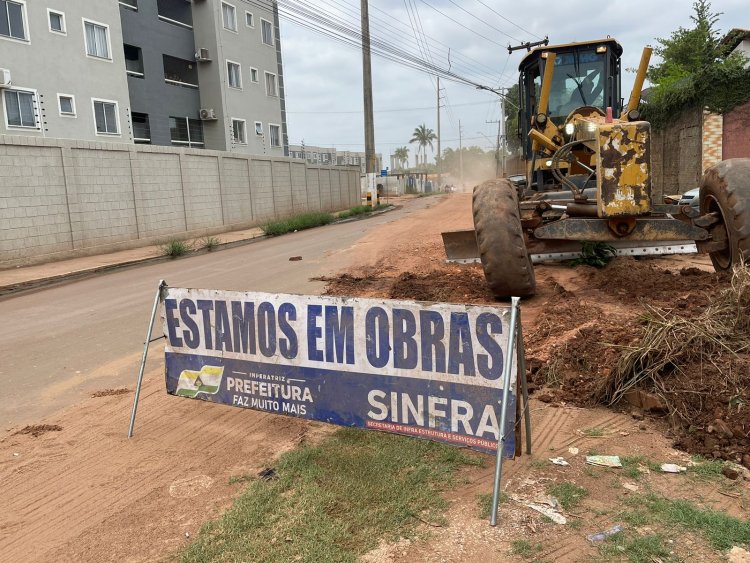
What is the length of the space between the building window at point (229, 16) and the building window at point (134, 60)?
5.38 metres

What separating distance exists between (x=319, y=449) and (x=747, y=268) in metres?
3.51

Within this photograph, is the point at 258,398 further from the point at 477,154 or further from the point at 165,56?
the point at 477,154

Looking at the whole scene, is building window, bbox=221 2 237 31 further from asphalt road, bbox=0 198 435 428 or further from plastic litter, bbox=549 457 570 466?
plastic litter, bbox=549 457 570 466

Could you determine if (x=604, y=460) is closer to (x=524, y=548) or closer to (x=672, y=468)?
(x=672, y=468)

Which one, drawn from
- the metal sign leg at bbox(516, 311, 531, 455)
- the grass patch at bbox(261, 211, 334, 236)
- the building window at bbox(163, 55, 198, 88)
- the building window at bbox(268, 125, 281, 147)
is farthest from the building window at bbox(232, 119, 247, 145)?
the metal sign leg at bbox(516, 311, 531, 455)

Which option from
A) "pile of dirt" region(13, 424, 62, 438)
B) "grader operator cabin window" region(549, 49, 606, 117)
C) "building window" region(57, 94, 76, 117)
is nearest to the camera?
"pile of dirt" region(13, 424, 62, 438)

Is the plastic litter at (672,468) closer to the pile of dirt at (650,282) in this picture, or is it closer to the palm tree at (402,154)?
the pile of dirt at (650,282)

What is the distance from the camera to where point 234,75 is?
31.9m

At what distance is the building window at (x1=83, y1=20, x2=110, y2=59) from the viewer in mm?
23312

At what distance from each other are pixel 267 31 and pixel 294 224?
58.6ft

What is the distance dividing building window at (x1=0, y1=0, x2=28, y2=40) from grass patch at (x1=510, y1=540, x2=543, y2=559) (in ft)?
77.5

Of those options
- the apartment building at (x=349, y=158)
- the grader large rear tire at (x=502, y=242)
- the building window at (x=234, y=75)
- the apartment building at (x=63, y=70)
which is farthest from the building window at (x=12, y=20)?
the apartment building at (x=349, y=158)

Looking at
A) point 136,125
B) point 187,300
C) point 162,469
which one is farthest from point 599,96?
point 136,125

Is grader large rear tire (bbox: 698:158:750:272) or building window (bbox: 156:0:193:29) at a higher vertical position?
building window (bbox: 156:0:193:29)
